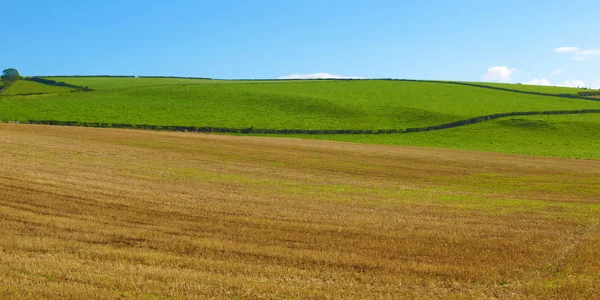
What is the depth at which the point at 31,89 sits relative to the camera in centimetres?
9975

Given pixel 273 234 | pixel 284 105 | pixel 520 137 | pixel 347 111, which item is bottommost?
pixel 273 234

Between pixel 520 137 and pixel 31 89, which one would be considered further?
pixel 31 89

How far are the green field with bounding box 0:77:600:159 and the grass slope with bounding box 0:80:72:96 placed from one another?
341mm

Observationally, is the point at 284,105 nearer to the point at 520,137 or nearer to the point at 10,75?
the point at 520,137

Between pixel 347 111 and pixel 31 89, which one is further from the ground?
pixel 31 89

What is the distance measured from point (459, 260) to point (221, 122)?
56427 mm

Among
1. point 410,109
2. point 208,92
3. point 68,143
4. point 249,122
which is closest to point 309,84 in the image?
point 208,92

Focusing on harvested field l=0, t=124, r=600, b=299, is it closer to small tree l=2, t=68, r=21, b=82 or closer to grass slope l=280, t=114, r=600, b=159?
grass slope l=280, t=114, r=600, b=159

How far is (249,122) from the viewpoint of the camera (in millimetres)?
68312

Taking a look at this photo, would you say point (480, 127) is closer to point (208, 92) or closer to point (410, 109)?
point (410, 109)

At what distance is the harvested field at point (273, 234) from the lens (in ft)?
33.3

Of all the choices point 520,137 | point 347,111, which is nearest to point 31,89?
point 347,111

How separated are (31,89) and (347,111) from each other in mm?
60238

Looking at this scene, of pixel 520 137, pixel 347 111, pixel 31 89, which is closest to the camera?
pixel 520 137
